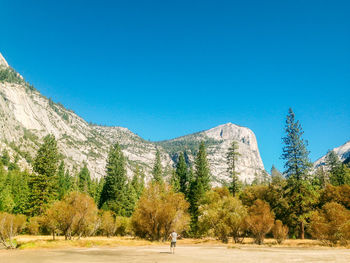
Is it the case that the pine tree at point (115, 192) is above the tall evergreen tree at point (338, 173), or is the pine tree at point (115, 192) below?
below

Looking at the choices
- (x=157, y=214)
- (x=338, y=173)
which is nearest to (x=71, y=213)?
(x=157, y=214)

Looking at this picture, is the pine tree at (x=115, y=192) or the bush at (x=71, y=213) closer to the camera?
the bush at (x=71, y=213)

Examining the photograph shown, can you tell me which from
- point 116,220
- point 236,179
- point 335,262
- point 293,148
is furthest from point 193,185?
point 335,262

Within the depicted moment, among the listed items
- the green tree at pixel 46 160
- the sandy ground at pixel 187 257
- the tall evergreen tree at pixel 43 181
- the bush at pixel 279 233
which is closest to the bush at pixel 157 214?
the bush at pixel 279 233

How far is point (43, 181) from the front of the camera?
52.4 meters

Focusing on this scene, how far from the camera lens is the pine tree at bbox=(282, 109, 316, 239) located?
37.8 meters

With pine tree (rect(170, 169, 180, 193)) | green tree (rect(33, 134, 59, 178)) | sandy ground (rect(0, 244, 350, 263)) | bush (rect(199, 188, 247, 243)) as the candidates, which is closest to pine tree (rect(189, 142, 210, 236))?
pine tree (rect(170, 169, 180, 193))

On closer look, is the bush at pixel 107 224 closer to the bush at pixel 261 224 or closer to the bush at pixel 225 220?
the bush at pixel 225 220

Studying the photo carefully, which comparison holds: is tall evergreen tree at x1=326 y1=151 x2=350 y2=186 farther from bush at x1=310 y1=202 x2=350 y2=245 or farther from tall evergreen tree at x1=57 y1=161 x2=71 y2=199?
tall evergreen tree at x1=57 y1=161 x2=71 y2=199

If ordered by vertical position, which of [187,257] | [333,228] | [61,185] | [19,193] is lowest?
[187,257]

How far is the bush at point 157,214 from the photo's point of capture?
3406 cm

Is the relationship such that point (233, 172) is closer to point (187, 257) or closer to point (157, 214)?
point (157, 214)

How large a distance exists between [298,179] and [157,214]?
73.9 feet

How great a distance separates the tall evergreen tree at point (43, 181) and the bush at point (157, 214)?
25.7 meters
